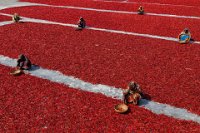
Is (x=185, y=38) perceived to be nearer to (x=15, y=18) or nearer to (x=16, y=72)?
(x=16, y=72)

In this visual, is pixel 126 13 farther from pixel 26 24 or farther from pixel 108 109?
pixel 108 109

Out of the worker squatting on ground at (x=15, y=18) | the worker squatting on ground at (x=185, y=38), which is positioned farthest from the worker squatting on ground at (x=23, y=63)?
the worker squatting on ground at (x=15, y=18)

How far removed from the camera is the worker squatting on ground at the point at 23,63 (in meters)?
13.8

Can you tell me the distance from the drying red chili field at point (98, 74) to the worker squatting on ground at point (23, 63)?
2.29 ft

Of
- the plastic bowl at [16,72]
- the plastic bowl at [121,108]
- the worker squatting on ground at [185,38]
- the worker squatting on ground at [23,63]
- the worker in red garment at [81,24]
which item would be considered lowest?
the plastic bowl at [121,108]

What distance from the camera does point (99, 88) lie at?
1195 cm

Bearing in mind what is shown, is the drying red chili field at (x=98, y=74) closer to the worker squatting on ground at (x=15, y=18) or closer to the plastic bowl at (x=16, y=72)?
the plastic bowl at (x=16, y=72)

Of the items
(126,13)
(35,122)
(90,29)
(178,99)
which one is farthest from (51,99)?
(126,13)

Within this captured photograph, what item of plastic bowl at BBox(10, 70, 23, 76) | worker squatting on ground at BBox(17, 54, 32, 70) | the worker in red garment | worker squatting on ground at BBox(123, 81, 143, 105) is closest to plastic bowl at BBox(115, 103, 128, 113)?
worker squatting on ground at BBox(123, 81, 143, 105)

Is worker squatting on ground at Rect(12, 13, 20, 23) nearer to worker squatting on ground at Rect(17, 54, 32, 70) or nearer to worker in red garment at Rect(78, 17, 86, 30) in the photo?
worker in red garment at Rect(78, 17, 86, 30)

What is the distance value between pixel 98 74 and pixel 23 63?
4.01 metres

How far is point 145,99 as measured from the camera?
1095 centimetres

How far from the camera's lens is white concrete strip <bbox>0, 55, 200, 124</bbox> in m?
9.93

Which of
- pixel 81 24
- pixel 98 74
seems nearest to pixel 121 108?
pixel 98 74
